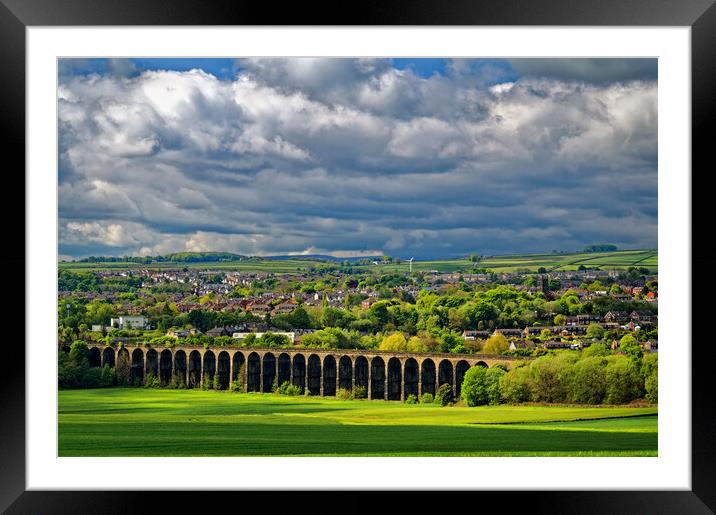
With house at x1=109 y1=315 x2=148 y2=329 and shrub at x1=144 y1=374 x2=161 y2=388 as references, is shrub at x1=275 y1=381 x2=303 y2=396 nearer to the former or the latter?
shrub at x1=144 y1=374 x2=161 y2=388

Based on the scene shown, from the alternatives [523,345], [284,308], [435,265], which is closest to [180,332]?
[284,308]

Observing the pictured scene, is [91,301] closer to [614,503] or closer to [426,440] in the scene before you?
[426,440]

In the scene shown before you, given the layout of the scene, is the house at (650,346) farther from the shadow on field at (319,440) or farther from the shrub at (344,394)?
the shrub at (344,394)

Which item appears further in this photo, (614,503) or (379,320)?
(379,320)

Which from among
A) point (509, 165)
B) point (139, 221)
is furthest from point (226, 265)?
point (509, 165)

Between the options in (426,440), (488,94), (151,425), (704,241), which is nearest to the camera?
(704,241)

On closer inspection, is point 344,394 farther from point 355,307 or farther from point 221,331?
point 221,331
